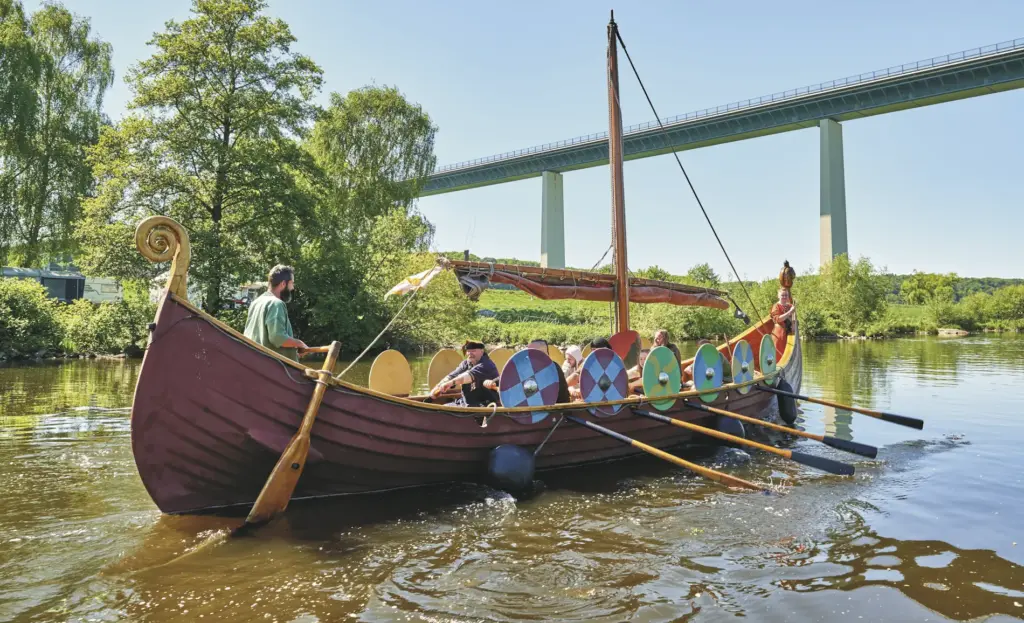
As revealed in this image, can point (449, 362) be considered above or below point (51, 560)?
above

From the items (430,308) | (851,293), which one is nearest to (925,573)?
(430,308)

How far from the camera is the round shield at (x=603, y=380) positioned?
8.17m

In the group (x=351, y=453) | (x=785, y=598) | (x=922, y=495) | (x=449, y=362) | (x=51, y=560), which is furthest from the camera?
(x=449, y=362)

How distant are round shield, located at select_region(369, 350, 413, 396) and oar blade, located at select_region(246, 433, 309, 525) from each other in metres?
3.37

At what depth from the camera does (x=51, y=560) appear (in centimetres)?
521

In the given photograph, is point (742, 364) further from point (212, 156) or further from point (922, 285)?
point (922, 285)

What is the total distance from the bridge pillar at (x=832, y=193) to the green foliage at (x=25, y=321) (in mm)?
45695

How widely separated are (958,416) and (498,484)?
10679 mm

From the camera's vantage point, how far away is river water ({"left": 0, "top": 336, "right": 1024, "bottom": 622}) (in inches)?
182

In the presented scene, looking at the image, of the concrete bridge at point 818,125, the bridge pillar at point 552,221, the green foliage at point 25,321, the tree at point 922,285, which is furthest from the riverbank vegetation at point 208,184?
the tree at point 922,285

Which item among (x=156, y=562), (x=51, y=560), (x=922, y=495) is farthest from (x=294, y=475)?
(x=922, y=495)

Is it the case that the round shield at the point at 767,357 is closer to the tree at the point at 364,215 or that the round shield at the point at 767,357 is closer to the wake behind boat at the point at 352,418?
the wake behind boat at the point at 352,418

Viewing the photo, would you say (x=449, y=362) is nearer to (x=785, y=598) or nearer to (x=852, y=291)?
(x=785, y=598)

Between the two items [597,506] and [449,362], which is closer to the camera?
[597,506]
